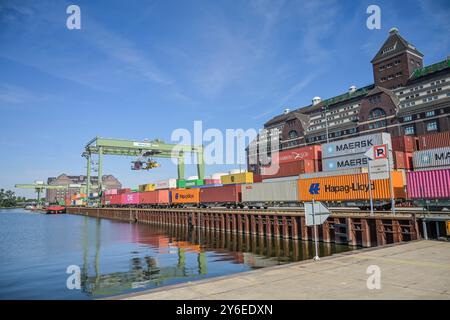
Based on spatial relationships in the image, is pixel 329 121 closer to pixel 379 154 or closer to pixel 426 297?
pixel 379 154

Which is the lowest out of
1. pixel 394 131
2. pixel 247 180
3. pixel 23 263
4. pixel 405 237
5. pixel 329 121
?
pixel 23 263

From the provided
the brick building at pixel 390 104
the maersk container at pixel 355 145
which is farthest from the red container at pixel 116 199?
the maersk container at pixel 355 145

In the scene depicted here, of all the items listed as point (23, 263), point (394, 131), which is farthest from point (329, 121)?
point (23, 263)

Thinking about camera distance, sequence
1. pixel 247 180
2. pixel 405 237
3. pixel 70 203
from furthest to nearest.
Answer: pixel 70 203, pixel 247 180, pixel 405 237

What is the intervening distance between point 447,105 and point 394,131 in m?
10.7

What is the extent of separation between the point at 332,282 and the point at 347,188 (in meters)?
20.1

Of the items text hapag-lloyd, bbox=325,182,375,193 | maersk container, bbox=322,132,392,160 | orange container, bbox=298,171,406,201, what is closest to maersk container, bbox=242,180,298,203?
orange container, bbox=298,171,406,201

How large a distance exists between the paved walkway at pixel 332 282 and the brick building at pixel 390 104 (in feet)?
157

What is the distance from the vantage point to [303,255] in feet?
69.1

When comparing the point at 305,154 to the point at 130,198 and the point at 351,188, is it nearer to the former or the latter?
the point at 351,188

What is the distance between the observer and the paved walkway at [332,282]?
25.4ft

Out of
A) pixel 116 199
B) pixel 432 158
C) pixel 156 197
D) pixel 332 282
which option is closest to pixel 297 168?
pixel 432 158

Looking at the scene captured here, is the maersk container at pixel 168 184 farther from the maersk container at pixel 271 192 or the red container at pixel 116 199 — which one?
the maersk container at pixel 271 192

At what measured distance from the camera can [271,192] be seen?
35812 mm
